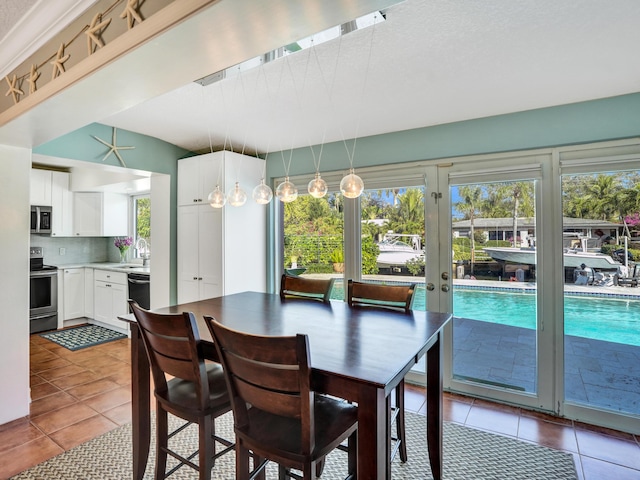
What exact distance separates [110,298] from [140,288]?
0.80m

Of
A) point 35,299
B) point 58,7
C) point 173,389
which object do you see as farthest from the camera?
point 35,299

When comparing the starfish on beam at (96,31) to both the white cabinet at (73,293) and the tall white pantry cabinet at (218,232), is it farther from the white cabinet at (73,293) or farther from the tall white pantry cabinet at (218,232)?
the white cabinet at (73,293)

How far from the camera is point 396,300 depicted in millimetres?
2420

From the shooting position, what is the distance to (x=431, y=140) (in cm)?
311

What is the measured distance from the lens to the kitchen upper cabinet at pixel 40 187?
16.0ft

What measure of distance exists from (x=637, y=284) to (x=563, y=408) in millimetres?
1064

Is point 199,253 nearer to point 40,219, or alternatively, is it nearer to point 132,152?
point 132,152

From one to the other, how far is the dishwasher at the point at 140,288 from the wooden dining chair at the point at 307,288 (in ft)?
7.40

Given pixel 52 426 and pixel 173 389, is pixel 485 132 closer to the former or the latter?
pixel 173 389

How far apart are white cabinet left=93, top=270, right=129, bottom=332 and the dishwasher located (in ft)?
0.56

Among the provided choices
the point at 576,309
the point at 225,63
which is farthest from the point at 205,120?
the point at 576,309

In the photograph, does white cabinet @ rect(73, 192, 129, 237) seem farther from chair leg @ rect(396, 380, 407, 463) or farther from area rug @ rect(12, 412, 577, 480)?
chair leg @ rect(396, 380, 407, 463)

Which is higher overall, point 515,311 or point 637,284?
point 637,284

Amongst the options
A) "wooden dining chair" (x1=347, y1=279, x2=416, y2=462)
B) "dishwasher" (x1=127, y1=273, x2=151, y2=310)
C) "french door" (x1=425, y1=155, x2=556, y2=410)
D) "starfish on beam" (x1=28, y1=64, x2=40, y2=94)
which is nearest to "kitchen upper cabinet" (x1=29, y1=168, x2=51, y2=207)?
"dishwasher" (x1=127, y1=273, x2=151, y2=310)
